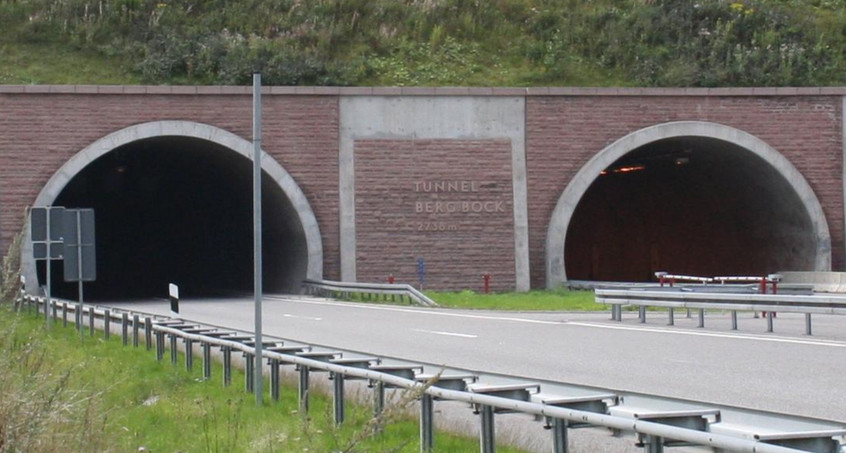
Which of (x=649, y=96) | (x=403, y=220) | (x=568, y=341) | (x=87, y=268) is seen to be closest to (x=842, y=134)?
(x=649, y=96)

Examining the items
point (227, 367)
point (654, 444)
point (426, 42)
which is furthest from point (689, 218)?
point (654, 444)

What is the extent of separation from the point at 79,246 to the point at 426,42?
21.6 meters

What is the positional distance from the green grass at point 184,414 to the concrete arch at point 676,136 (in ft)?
68.1

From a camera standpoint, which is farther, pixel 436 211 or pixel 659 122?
pixel 659 122

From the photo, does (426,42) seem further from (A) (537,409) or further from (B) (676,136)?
(A) (537,409)

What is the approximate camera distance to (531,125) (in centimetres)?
3591

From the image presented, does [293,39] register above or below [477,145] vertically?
above

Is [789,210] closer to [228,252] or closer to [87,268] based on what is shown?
[228,252]

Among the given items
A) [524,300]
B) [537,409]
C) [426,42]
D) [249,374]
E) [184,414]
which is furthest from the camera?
[426,42]

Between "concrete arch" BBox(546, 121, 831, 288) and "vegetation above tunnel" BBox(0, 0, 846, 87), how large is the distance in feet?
11.9

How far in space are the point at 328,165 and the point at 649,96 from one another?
8604mm

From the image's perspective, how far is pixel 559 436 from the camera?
741 centimetres

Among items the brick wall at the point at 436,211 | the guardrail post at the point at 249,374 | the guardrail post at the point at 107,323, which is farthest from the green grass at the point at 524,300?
the guardrail post at the point at 249,374

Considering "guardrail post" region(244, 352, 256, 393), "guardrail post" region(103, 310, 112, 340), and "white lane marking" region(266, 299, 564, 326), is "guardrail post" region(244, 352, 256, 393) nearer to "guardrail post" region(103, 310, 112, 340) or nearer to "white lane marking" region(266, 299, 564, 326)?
"guardrail post" region(103, 310, 112, 340)
